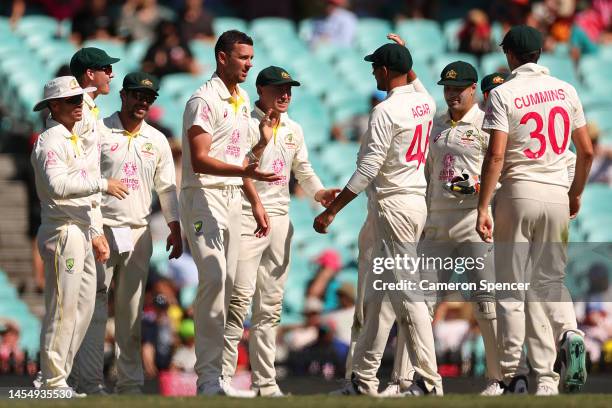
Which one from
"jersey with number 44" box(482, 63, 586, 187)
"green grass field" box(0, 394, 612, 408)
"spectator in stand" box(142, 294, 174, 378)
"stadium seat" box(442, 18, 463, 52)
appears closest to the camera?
"green grass field" box(0, 394, 612, 408)

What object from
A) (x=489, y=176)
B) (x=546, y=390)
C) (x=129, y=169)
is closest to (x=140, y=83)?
(x=129, y=169)

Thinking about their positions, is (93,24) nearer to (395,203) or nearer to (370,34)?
(370,34)

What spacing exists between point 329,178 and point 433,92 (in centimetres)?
248

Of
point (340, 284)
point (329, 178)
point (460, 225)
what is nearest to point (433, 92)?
point (329, 178)

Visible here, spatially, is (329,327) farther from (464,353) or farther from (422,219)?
(422,219)

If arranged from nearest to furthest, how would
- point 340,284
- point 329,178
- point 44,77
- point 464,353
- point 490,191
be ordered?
point 490,191 → point 464,353 → point 340,284 → point 329,178 → point 44,77

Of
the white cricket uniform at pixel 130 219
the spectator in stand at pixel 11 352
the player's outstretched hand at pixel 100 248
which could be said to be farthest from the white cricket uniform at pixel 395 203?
the spectator in stand at pixel 11 352

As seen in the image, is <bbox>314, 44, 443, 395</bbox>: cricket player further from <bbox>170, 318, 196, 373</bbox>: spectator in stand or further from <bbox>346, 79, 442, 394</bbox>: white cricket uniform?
<bbox>170, 318, 196, 373</bbox>: spectator in stand

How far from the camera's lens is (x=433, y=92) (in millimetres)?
19844

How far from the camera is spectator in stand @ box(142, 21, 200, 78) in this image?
19.7 m

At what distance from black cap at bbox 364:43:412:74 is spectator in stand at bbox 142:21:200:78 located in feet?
31.1

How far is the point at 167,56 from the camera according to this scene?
19.8 meters

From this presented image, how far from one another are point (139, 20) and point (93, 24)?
0.71 m

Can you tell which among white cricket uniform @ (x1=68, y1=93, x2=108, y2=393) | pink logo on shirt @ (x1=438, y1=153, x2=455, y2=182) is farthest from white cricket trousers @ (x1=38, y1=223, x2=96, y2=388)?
pink logo on shirt @ (x1=438, y1=153, x2=455, y2=182)
